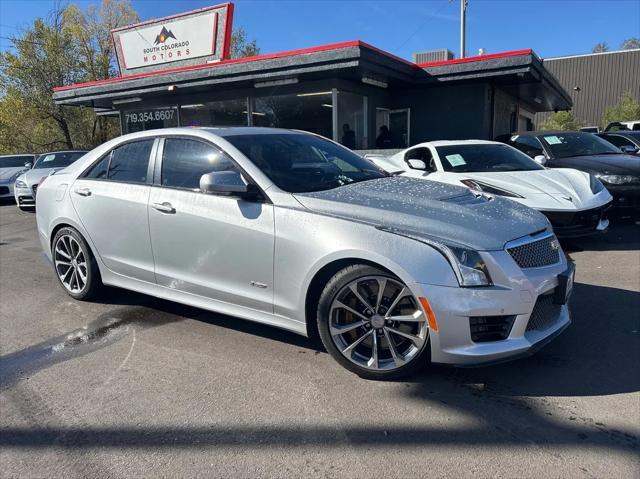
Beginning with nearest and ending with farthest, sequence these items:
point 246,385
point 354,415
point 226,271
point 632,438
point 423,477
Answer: point 423,477 < point 632,438 < point 354,415 < point 246,385 < point 226,271

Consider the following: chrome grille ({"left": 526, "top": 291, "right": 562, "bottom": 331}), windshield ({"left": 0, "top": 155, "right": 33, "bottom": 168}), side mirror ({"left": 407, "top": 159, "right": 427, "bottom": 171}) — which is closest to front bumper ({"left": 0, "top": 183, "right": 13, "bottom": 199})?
windshield ({"left": 0, "top": 155, "right": 33, "bottom": 168})

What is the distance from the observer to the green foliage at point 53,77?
87.7 ft

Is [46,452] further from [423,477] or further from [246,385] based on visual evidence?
[423,477]

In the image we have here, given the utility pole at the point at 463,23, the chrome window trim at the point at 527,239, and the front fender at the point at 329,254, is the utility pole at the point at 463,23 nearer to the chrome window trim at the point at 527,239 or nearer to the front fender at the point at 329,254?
the chrome window trim at the point at 527,239

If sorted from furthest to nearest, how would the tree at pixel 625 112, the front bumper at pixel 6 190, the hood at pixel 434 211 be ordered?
the tree at pixel 625 112 → the front bumper at pixel 6 190 → the hood at pixel 434 211

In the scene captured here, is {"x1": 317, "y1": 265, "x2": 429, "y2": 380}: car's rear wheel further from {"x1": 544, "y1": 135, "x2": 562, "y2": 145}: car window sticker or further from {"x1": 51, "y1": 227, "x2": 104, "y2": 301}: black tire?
{"x1": 544, "y1": 135, "x2": 562, "y2": 145}: car window sticker

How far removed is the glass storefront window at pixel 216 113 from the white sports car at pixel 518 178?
731 cm

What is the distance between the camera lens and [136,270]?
4.24 meters

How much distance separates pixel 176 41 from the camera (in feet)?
49.4

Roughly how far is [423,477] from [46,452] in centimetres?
190

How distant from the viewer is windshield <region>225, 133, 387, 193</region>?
3641 mm

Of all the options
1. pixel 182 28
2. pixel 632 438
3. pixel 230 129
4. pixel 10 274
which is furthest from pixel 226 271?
pixel 182 28

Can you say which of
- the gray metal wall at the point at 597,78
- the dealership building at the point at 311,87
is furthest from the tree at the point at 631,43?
the dealership building at the point at 311,87

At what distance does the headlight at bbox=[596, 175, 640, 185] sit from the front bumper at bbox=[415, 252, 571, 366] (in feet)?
18.1
